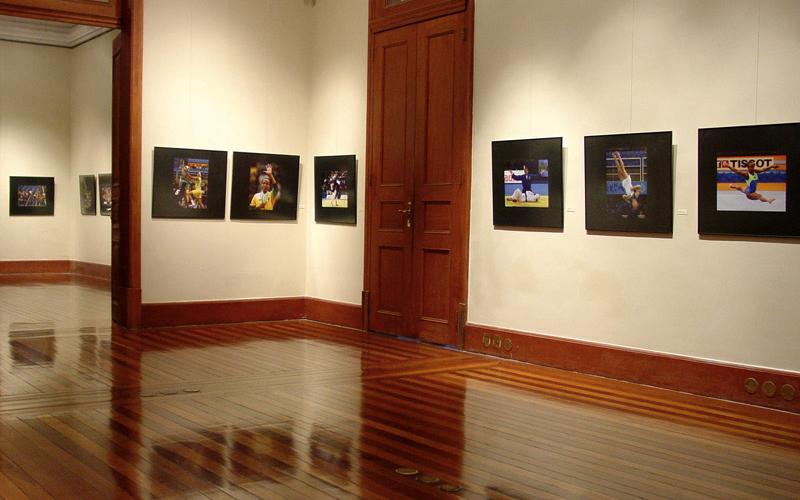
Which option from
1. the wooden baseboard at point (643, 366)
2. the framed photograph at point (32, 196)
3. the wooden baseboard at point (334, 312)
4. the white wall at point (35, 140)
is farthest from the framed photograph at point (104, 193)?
the wooden baseboard at point (643, 366)

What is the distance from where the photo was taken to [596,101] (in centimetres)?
863

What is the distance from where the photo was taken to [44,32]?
62.3 ft

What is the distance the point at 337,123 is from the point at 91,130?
347 inches

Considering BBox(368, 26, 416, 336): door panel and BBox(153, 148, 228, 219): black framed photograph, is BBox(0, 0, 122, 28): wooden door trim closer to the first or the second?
BBox(153, 148, 228, 219): black framed photograph

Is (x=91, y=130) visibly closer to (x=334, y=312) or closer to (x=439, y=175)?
(x=334, y=312)

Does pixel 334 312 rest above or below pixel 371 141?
below

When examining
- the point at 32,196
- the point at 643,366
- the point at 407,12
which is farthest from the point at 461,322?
the point at 32,196

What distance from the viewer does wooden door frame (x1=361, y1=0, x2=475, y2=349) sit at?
993 cm

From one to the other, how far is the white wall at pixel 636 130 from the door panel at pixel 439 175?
0.29m

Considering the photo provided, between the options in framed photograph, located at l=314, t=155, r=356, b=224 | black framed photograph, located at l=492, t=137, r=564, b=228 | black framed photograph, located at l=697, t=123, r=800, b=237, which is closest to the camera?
black framed photograph, located at l=697, t=123, r=800, b=237

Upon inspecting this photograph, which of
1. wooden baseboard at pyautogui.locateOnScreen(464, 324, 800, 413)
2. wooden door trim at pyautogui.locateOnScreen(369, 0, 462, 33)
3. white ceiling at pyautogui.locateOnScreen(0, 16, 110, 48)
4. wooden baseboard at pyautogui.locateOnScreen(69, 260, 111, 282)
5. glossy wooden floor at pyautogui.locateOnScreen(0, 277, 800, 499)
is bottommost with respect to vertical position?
glossy wooden floor at pyautogui.locateOnScreen(0, 277, 800, 499)

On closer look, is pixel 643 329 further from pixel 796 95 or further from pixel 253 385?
pixel 253 385

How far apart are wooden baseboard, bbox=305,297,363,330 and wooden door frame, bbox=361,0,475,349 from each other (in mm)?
200

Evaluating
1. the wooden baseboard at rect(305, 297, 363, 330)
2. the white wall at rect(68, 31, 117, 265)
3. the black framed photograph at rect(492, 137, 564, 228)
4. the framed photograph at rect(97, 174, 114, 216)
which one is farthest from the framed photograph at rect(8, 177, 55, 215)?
the black framed photograph at rect(492, 137, 564, 228)
